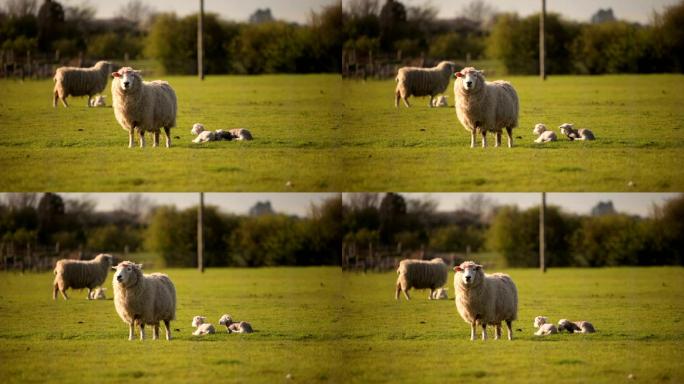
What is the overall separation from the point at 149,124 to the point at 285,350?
2590 mm

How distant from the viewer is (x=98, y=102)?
18.4m

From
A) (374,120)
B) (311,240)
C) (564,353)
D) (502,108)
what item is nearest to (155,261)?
(311,240)

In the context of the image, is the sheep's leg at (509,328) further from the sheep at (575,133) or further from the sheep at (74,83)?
the sheep at (74,83)

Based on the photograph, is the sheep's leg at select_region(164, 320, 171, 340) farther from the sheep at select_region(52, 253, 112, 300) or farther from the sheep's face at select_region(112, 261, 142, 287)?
the sheep at select_region(52, 253, 112, 300)

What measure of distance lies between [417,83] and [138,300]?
4.27m

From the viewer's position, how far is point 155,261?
21453mm

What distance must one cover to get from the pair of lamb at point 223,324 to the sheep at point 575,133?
359 centimetres

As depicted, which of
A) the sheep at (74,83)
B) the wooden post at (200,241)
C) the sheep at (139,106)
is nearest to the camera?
the sheep at (139,106)

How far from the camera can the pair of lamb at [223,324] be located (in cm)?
1598

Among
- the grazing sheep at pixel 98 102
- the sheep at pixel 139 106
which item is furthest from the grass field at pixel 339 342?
the grazing sheep at pixel 98 102

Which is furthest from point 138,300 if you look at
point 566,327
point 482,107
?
point 566,327

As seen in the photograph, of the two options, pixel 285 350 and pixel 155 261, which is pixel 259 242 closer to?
pixel 155 261

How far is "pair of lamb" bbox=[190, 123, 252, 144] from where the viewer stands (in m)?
17.1

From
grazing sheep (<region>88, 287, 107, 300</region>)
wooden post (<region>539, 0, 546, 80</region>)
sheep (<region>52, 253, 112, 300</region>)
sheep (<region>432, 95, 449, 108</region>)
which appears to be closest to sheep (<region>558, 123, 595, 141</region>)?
sheep (<region>432, 95, 449, 108</region>)
